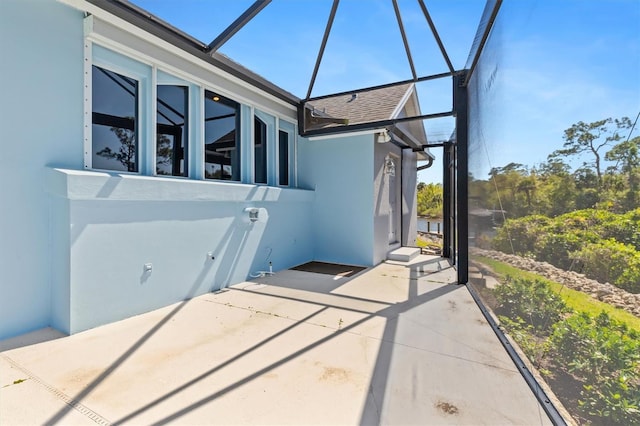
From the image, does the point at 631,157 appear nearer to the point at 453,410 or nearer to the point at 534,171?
the point at 534,171

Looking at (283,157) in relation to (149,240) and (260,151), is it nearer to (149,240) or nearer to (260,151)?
(260,151)

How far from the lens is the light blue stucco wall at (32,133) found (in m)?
3.73

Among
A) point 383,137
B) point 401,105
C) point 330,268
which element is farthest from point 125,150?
point 401,105

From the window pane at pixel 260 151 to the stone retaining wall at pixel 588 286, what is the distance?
6175 mm

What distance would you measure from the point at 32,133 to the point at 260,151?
4.70 meters

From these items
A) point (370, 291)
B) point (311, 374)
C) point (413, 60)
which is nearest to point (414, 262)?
point (370, 291)

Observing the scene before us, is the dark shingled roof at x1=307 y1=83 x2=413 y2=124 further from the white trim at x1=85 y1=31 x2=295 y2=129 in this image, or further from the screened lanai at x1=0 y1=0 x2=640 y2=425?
the white trim at x1=85 y1=31 x2=295 y2=129

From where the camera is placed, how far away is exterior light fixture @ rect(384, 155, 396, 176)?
9.59 metres

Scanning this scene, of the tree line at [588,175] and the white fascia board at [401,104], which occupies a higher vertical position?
the white fascia board at [401,104]

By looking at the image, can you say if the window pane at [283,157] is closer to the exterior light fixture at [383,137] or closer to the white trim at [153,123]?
the exterior light fixture at [383,137]

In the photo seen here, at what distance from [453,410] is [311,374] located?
132 cm

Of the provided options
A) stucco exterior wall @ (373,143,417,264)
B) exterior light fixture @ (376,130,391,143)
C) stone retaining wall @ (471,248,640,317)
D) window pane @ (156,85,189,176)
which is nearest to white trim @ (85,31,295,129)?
window pane @ (156,85,189,176)

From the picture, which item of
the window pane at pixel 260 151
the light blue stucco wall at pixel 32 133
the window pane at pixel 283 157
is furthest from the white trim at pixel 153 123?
the window pane at pixel 283 157

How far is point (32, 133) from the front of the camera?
12.8 ft
